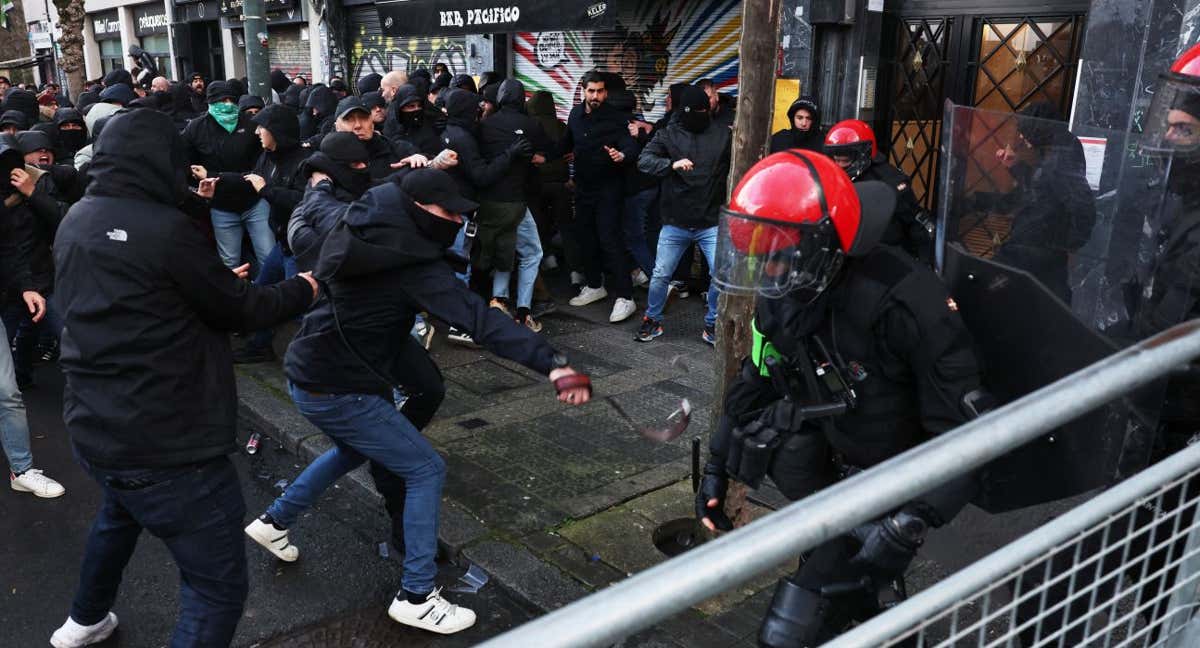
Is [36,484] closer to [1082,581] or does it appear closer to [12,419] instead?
[12,419]

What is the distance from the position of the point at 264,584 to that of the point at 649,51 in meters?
7.80

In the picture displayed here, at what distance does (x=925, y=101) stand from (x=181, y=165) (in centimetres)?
650

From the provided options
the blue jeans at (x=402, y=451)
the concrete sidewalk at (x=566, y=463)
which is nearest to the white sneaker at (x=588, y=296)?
the concrete sidewalk at (x=566, y=463)

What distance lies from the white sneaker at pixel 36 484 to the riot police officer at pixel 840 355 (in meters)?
3.84

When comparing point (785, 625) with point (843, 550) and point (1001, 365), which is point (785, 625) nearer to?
point (843, 550)

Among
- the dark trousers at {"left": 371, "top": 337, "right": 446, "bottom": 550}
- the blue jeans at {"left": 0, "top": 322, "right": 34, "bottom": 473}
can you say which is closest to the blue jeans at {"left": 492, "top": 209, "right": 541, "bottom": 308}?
the dark trousers at {"left": 371, "top": 337, "right": 446, "bottom": 550}

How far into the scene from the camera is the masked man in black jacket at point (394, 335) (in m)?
3.55

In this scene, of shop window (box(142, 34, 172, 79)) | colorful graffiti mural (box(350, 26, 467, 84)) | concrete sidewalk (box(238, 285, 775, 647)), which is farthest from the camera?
shop window (box(142, 34, 172, 79))

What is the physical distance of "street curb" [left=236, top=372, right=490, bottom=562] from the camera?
457cm

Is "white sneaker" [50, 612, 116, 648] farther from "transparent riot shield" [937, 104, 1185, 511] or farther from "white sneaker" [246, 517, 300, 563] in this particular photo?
"transparent riot shield" [937, 104, 1185, 511]

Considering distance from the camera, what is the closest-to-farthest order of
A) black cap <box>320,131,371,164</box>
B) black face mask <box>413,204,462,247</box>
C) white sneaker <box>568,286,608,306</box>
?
black face mask <box>413,204,462,247</box> < black cap <box>320,131,371,164</box> < white sneaker <box>568,286,608,306</box>

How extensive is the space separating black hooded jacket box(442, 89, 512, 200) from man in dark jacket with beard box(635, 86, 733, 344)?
3.56 feet

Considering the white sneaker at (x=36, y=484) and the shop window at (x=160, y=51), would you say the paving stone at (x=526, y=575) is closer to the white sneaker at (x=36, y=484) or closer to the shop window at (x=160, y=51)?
the white sneaker at (x=36, y=484)

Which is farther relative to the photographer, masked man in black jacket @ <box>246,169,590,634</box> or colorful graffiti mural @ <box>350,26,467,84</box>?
colorful graffiti mural @ <box>350,26,467,84</box>
